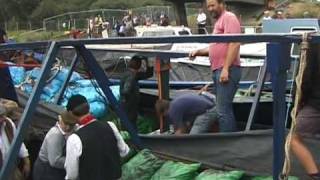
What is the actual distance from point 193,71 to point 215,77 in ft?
19.6

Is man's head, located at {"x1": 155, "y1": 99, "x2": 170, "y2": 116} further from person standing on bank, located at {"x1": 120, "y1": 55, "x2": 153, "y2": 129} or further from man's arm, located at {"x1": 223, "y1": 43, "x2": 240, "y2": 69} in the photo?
man's arm, located at {"x1": 223, "y1": 43, "x2": 240, "y2": 69}

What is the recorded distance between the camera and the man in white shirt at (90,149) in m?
5.15

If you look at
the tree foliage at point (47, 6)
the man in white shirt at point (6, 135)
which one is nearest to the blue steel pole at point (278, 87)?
the man in white shirt at point (6, 135)

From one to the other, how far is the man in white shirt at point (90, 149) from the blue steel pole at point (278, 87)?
1532 mm

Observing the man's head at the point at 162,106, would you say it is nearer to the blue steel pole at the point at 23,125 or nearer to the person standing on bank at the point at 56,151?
the person standing on bank at the point at 56,151

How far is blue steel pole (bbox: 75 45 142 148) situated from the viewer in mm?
5688

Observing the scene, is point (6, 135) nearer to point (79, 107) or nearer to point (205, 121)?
point (79, 107)

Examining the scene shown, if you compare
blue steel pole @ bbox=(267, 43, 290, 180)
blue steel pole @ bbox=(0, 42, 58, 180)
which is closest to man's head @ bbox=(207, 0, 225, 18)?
blue steel pole @ bbox=(0, 42, 58, 180)

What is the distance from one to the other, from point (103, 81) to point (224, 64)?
1123 mm

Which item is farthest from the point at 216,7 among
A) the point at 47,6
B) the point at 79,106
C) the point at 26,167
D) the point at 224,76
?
the point at 47,6

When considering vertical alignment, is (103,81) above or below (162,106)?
above

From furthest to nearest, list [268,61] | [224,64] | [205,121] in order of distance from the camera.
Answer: [205,121]
[224,64]
[268,61]

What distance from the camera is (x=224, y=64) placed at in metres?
6.19

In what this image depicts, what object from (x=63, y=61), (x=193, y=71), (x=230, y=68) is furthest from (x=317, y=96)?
(x=193, y=71)
